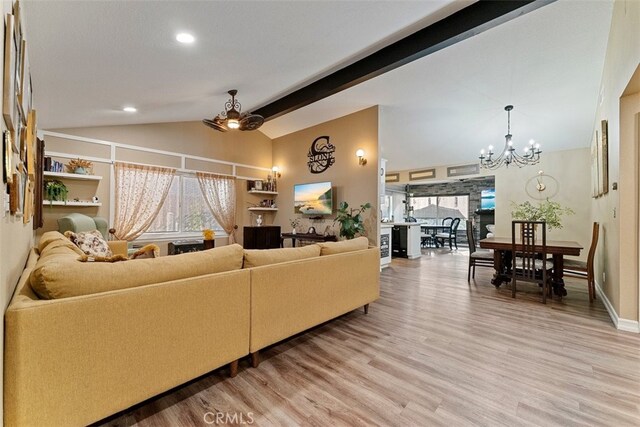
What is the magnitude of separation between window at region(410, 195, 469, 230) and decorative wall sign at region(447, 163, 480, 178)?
178 centimetres

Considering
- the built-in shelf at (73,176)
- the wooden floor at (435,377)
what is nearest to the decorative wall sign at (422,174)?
the wooden floor at (435,377)

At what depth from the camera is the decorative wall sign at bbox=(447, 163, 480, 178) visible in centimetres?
775

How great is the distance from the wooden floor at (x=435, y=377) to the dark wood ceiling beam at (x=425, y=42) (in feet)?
9.70

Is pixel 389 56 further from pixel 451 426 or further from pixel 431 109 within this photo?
pixel 451 426

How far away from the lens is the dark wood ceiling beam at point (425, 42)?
8.33 feet

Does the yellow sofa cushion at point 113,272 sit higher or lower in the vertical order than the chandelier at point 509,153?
lower

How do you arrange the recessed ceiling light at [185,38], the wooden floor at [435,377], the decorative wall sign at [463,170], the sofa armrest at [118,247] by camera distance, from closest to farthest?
1. the wooden floor at [435,377]
2. the recessed ceiling light at [185,38]
3. the sofa armrest at [118,247]
4. the decorative wall sign at [463,170]

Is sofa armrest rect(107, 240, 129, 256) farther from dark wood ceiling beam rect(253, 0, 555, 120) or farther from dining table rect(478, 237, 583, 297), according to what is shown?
dining table rect(478, 237, 583, 297)

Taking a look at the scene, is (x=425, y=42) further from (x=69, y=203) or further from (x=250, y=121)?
(x=69, y=203)

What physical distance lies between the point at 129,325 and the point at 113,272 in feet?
0.93

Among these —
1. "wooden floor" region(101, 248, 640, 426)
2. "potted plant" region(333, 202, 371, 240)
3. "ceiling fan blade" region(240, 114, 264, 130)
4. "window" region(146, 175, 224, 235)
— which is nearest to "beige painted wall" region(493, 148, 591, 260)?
"wooden floor" region(101, 248, 640, 426)

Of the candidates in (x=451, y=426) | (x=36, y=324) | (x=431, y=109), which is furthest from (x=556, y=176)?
(x=36, y=324)

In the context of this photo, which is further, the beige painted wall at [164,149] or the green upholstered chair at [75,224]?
the beige painted wall at [164,149]

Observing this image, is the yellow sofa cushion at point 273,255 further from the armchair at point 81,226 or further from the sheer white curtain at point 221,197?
the sheer white curtain at point 221,197
